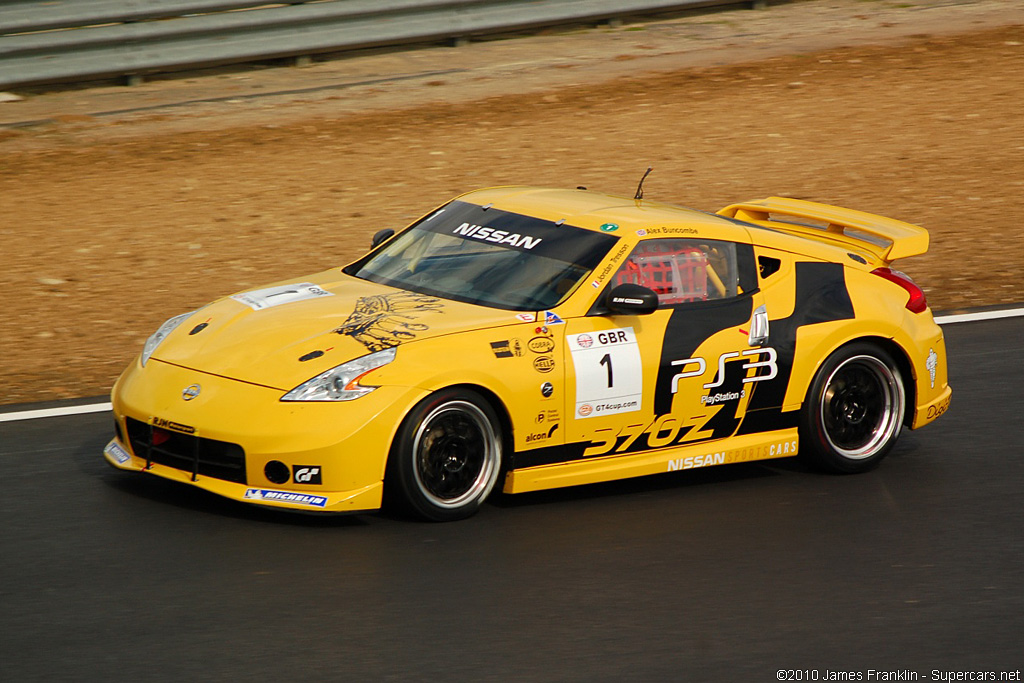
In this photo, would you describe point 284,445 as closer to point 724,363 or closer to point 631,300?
point 631,300

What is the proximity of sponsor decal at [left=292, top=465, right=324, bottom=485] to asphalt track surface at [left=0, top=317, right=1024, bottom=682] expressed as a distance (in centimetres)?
29

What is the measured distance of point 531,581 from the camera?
6234mm

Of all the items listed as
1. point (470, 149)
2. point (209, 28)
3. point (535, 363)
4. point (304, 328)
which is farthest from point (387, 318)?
point (209, 28)

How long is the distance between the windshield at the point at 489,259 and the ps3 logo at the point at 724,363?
2.29 ft

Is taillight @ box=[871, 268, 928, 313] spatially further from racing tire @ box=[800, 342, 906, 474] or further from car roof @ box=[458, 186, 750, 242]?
car roof @ box=[458, 186, 750, 242]

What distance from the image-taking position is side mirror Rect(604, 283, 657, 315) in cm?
709

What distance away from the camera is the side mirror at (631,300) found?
7.09 meters

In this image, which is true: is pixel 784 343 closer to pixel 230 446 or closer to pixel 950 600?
pixel 950 600

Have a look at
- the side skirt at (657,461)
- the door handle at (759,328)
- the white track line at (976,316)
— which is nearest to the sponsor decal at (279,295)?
the side skirt at (657,461)

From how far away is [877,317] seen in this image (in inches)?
313

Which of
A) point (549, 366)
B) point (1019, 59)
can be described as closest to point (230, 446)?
point (549, 366)

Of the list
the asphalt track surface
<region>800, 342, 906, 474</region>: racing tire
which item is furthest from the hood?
<region>800, 342, 906, 474</region>: racing tire

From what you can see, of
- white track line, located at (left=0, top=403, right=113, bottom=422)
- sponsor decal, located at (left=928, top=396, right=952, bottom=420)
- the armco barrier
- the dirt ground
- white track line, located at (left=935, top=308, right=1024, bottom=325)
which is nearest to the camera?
sponsor decal, located at (left=928, top=396, right=952, bottom=420)

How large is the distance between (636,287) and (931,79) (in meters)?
11.3
